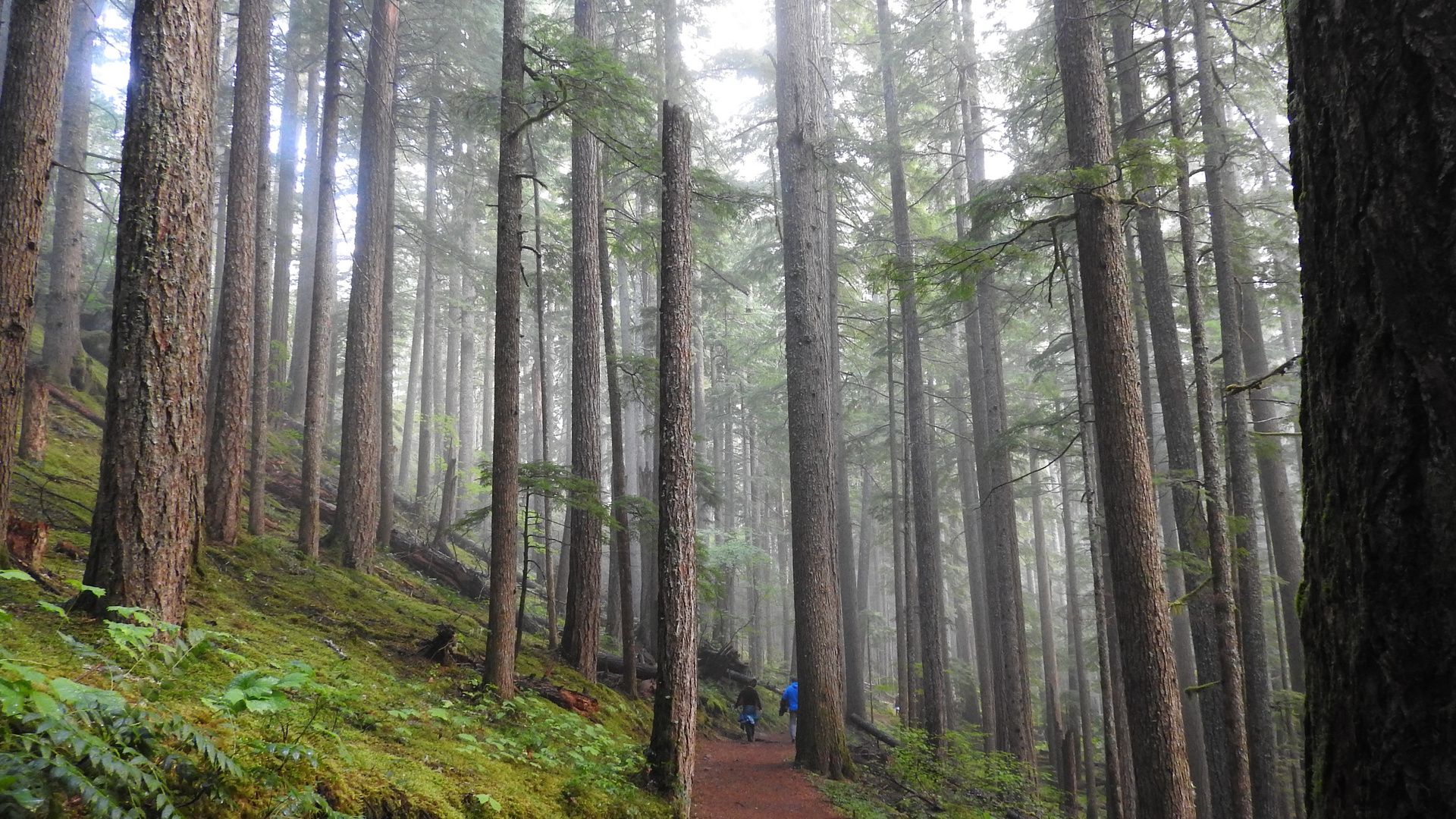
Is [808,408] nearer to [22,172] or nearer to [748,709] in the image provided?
[748,709]

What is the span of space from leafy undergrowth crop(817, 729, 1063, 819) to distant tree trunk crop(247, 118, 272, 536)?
31.0ft

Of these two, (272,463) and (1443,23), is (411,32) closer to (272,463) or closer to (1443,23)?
(272,463)

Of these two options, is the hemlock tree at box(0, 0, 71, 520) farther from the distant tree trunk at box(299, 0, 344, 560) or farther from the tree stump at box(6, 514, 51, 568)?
the distant tree trunk at box(299, 0, 344, 560)

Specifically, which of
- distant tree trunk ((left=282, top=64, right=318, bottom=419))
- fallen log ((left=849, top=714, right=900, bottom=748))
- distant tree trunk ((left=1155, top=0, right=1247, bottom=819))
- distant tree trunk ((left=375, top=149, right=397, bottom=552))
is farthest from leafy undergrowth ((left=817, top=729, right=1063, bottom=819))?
distant tree trunk ((left=282, top=64, right=318, bottom=419))

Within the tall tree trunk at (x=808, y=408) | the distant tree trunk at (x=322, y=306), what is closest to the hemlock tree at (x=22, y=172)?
the distant tree trunk at (x=322, y=306)

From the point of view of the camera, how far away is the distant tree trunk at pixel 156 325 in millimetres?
4793

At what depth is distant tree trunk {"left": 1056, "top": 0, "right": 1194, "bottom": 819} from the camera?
7.34 metres

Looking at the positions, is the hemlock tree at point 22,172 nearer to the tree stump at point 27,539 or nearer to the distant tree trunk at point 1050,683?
the tree stump at point 27,539

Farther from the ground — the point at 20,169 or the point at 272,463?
the point at 20,169

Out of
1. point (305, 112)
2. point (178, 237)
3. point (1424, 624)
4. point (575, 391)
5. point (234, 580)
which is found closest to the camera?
point (1424, 624)

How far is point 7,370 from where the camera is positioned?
18.3 ft

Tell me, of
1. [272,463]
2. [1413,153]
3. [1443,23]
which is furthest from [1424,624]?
[272,463]

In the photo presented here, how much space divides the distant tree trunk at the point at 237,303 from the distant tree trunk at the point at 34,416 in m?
2.07

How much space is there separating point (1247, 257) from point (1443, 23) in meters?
14.8
